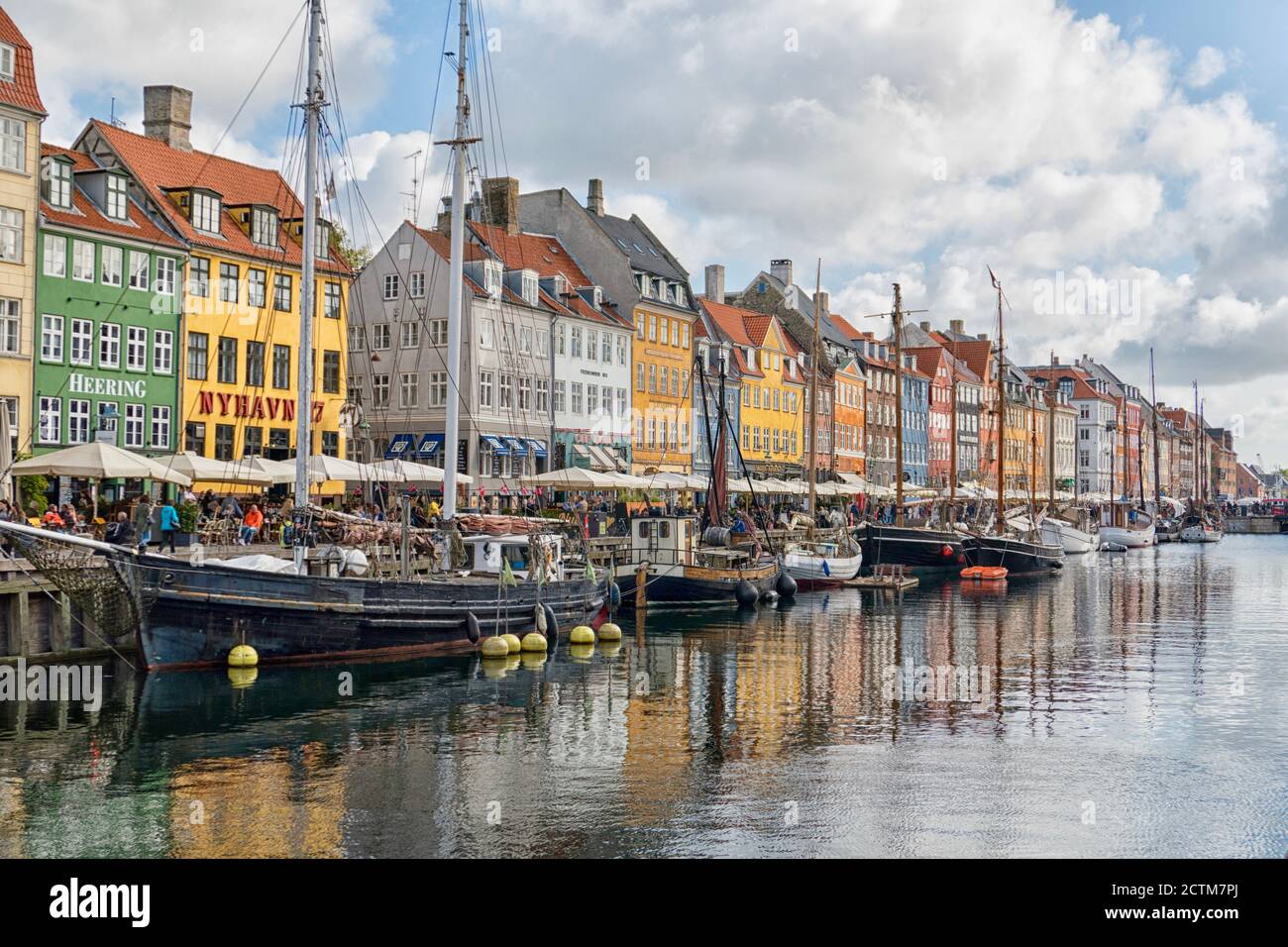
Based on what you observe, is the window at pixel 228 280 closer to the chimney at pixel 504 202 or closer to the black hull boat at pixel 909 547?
the chimney at pixel 504 202

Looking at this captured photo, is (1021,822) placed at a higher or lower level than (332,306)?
lower

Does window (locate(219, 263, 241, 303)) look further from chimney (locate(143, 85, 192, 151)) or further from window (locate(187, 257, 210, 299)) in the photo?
chimney (locate(143, 85, 192, 151))

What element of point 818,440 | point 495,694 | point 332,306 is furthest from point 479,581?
point 818,440

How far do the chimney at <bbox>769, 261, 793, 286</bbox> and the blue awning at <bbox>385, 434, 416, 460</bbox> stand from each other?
157 ft

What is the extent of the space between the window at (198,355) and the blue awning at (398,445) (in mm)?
12027

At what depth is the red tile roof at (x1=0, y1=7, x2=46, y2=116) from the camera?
43094 millimetres

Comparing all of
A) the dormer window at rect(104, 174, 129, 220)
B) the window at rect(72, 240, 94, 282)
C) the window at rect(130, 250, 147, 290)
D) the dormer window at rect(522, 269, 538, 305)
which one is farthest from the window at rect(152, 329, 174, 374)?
the dormer window at rect(522, 269, 538, 305)

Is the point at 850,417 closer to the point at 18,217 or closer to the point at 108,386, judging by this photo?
the point at 108,386

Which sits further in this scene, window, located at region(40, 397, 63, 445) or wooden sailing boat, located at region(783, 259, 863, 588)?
wooden sailing boat, located at region(783, 259, 863, 588)

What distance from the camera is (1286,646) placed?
38219 mm

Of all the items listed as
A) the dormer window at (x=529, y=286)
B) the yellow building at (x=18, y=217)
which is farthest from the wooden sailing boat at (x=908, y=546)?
the yellow building at (x=18, y=217)

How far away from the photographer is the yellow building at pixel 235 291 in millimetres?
50938
